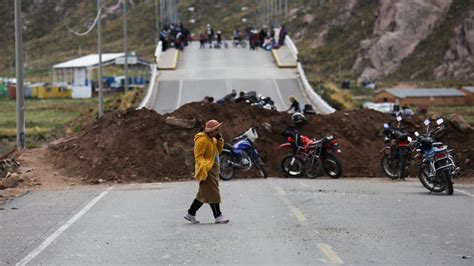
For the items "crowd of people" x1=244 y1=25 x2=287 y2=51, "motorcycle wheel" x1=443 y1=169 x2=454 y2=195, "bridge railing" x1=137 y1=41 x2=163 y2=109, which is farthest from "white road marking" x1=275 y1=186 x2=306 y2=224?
"crowd of people" x1=244 y1=25 x2=287 y2=51

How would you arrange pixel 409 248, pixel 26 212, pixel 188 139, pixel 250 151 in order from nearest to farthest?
1. pixel 409 248
2. pixel 26 212
3. pixel 250 151
4. pixel 188 139

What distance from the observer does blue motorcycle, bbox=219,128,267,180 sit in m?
23.1

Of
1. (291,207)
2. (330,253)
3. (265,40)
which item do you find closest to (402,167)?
(291,207)

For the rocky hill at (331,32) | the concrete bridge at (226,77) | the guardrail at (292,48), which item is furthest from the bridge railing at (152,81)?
the rocky hill at (331,32)

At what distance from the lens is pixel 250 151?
2341 cm

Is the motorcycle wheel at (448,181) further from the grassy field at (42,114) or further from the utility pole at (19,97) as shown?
the grassy field at (42,114)

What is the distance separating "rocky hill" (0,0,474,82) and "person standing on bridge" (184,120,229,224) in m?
82.2

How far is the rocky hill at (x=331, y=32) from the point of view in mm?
104312

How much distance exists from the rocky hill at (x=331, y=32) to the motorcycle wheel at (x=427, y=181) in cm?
7686

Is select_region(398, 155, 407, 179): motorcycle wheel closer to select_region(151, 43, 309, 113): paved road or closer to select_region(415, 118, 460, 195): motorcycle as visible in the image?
select_region(415, 118, 460, 195): motorcycle

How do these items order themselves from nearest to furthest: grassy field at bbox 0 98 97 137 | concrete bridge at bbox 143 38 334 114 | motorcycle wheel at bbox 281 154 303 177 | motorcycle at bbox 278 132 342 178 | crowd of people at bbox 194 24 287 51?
1. motorcycle at bbox 278 132 342 178
2. motorcycle wheel at bbox 281 154 303 177
3. concrete bridge at bbox 143 38 334 114
4. grassy field at bbox 0 98 97 137
5. crowd of people at bbox 194 24 287 51

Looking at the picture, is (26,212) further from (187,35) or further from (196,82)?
(187,35)

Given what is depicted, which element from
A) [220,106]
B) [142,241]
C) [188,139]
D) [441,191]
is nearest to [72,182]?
[188,139]

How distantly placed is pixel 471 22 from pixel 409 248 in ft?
303
